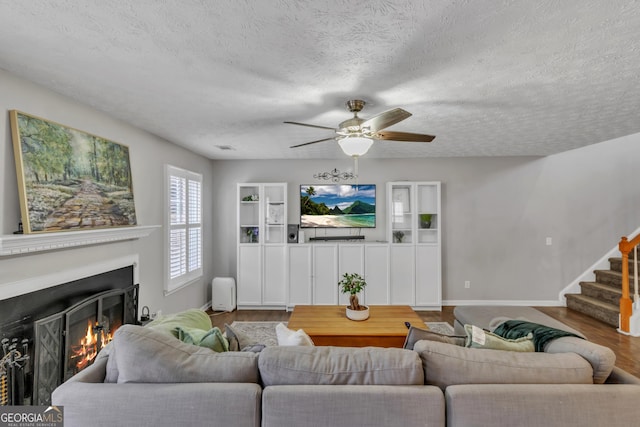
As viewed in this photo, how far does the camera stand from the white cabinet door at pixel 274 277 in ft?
16.5

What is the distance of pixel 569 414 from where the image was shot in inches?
53.3

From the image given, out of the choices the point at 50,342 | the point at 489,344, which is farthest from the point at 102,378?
the point at 489,344

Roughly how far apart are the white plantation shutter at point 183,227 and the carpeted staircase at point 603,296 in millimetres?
5859

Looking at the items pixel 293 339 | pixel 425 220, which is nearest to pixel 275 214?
pixel 425 220

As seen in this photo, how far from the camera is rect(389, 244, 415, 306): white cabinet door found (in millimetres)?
4961

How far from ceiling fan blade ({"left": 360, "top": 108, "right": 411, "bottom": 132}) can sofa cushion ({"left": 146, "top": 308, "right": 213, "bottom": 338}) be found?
6.18ft

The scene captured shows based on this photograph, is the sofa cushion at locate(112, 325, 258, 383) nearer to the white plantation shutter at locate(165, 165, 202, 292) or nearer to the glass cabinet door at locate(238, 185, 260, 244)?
the white plantation shutter at locate(165, 165, 202, 292)

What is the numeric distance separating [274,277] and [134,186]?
250cm

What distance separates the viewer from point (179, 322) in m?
2.10

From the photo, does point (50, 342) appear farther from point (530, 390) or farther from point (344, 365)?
point (530, 390)

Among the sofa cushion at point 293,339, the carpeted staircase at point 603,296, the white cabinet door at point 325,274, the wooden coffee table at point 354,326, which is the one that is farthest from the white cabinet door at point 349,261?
the carpeted staircase at point 603,296

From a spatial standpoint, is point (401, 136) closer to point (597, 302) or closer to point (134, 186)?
point (134, 186)

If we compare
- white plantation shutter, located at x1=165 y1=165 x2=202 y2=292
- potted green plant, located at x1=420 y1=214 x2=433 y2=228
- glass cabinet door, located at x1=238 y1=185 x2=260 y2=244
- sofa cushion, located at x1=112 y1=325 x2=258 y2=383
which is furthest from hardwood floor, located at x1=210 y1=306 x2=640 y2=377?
sofa cushion, located at x1=112 y1=325 x2=258 y2=383

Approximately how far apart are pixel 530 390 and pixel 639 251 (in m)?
5.40
